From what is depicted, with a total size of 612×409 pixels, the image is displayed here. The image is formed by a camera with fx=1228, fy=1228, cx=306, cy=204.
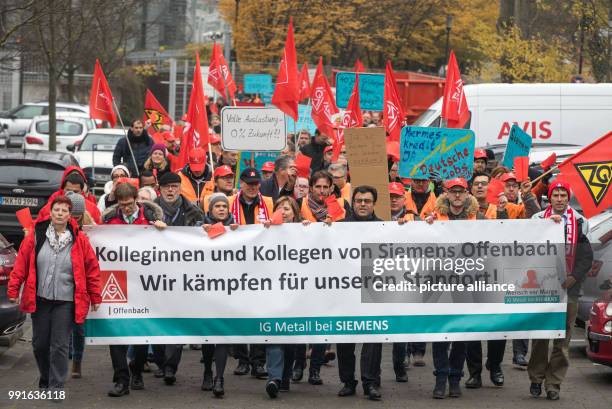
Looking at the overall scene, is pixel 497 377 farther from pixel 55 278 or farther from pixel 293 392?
pixel 55 278

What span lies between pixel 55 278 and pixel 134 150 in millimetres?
8266

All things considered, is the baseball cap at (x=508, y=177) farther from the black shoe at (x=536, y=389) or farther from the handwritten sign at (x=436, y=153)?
the black shoe at (x=536, y=389)

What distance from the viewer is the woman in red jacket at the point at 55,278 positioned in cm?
930

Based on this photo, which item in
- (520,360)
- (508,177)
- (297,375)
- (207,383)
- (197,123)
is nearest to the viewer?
(207,383)

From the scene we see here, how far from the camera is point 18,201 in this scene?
17.6 m

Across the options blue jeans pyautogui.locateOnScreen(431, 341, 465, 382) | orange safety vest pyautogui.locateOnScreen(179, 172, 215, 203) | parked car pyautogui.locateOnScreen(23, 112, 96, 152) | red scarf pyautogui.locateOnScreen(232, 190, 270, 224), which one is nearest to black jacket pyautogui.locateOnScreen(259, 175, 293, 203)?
orange safety vest pyautogui.locateOnScreen(179, 172, 215, 203)

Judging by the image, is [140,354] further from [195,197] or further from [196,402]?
[195,197]

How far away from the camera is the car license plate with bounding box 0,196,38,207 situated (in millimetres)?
17573

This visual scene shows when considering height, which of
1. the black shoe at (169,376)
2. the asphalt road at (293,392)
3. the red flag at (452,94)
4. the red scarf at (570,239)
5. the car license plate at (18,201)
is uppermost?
the red flag at (452,94)

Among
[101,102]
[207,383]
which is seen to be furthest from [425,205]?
[101,102]

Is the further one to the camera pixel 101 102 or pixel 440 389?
pixel 101 102

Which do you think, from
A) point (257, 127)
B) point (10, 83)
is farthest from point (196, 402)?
point (10, 83)

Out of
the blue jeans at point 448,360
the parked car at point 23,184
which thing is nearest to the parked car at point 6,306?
the blue jeans at point 448,360

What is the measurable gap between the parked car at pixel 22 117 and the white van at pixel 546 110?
19.8 metres
